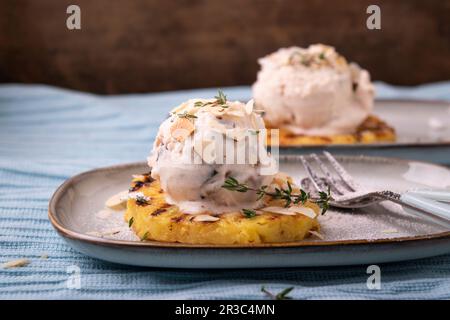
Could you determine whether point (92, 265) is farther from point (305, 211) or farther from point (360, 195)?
point (360, 195)

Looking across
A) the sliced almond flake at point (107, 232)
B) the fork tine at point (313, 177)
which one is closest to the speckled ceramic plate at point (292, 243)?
the sliced almond flake at point (107, 232)

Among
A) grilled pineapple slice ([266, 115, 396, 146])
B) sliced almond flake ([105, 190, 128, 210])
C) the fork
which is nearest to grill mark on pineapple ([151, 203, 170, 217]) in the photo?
sliced almond flake ([105, 190, 128, 210])

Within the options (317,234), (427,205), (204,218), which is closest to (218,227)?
(204,218)

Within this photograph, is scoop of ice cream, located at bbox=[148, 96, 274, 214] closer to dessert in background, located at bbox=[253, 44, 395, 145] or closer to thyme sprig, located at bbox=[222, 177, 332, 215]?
thyme sprig, located at bbox=[222, 177, 332, 215]

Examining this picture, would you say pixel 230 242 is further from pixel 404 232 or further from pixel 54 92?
pixel 54 92

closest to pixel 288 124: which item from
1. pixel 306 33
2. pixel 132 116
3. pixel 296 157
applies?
pixel 296 157

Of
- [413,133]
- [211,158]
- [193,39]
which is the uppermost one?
[193,39]
